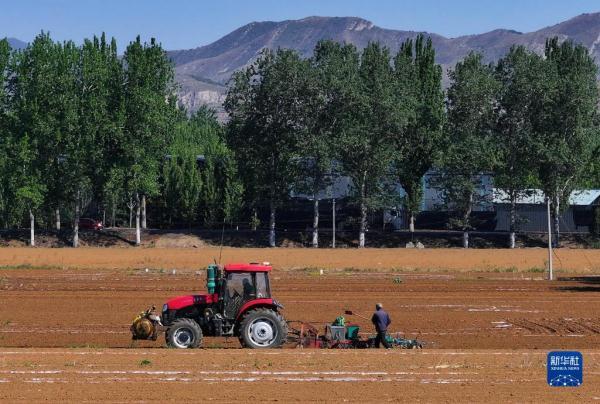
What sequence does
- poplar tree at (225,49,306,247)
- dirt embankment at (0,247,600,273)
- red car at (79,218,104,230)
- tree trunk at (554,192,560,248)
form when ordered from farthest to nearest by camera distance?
red car at (79,218,104,230), tree trunk at (554,192,560,248), poplar tree at (225,49,306,247), dirt embankment at (0,247,600,273)

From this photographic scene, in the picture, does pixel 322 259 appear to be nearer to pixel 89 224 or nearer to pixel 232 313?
pixel 89 224

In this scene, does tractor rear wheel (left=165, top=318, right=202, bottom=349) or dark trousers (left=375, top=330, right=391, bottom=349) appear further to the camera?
dark trousers (left=375, top=330, right=391, bottom=349)

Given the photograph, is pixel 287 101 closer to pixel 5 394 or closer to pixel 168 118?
pixel 168 118

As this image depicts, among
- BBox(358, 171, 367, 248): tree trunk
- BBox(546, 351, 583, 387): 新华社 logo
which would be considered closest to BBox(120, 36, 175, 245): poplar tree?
BBox(358, 171, 367, 248): tree trunk

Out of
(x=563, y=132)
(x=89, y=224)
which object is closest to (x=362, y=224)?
(x=563, y=132)

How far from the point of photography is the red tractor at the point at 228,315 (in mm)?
23109

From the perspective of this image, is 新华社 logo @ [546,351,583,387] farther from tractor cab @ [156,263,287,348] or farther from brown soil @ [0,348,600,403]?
tractor cab @ [156,263,287,348]

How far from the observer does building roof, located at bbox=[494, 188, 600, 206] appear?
231ft

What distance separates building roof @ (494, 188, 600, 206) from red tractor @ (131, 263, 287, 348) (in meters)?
48.9

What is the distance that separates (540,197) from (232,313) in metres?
56.8

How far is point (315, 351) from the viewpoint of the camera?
2303 centimetres

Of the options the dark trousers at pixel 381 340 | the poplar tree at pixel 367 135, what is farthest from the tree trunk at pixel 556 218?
the dark trousers at pixel 381 340

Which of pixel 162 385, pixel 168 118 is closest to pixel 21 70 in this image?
pixel 168 118

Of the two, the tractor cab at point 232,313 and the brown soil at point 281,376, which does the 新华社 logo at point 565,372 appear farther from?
the tractor cab at point 232,313
